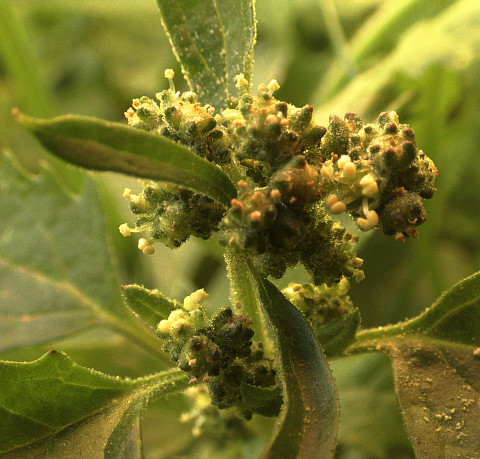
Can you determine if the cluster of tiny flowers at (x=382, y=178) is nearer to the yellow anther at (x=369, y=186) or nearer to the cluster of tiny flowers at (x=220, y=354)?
the yellow anther at (x=369, y=186)

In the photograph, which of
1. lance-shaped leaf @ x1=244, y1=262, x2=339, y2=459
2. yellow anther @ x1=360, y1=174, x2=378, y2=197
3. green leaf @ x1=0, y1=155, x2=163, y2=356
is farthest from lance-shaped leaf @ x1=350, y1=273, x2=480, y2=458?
green leaf @ x1=0, y1=155, x2=163, y2=356

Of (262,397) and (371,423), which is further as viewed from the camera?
(371,423)

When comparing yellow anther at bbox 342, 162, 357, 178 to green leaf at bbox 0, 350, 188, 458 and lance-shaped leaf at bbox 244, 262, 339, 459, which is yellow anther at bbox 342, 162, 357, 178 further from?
green leaf at bbox 0, 350, 188, 458

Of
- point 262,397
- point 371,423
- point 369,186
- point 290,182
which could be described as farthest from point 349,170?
point 371,423

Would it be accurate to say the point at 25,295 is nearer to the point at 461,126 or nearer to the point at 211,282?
the point at 211,282

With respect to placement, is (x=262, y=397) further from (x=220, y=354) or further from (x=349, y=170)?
(x=349, y=170)
